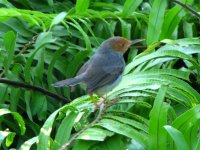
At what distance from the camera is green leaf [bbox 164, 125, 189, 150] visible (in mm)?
2066

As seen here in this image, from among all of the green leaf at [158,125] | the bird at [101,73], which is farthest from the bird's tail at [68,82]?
the green leaf at [158,125]

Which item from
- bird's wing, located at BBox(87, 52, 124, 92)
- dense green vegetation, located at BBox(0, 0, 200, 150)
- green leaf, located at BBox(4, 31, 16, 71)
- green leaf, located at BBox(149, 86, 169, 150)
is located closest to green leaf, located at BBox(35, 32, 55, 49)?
dense green vegetation, located at BBox(0, 0, 200, 150)

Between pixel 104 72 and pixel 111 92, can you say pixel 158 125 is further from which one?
pixel 104 72

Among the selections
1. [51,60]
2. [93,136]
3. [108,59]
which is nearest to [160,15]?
[108,59]

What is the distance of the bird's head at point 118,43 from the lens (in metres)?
3.20

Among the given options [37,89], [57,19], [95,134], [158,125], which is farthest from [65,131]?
[57,19]

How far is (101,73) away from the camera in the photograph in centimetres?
295

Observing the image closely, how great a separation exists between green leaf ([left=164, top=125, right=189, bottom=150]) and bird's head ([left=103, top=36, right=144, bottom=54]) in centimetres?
117

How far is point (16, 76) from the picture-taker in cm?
321

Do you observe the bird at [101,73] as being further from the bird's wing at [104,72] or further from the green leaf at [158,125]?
the green leaf at [158,125]

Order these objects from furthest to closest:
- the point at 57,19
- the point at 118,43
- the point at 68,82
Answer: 1. the point at 118,43
2. the point at 57,19
3. the point at 68,82

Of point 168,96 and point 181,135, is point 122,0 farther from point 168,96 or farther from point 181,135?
point 181,135

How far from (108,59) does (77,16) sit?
326mm

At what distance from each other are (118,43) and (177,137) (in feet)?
4.00
